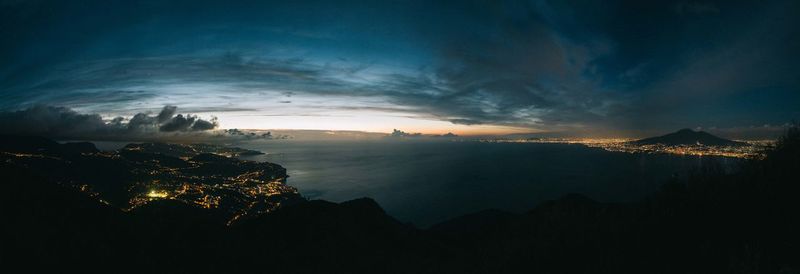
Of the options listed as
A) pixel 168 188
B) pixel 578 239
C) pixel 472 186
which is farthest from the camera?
pixel 472 186

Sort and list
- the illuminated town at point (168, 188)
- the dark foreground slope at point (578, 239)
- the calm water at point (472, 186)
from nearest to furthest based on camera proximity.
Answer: the dark foreground slope at point (578, 239), the calm water at point (472, 186), the illuminated town at point (168, 188)

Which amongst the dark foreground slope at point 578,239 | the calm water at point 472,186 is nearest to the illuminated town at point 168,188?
the calm water at point 472,186

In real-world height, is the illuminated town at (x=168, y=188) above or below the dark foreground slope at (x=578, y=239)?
below

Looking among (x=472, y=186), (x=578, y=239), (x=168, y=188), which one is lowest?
(x=168, y=188)

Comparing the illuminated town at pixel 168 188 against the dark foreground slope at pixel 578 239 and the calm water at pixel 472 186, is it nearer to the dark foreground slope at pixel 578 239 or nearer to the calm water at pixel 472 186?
the calm water at pixel 472 186

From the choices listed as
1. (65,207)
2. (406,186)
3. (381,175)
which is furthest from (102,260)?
(381,175)

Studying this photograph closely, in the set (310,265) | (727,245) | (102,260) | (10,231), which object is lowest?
(310,265)

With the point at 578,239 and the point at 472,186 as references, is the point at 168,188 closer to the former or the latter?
the point at 472,186

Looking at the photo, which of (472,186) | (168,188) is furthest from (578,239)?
(168,188)

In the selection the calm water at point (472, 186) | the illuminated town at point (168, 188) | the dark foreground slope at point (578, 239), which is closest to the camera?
the dark foreground slope at point (578, 239)

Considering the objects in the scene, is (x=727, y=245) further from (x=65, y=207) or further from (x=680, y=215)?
(x=65, y=207)

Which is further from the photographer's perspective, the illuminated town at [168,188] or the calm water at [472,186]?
the illuminated town at [168,188]
